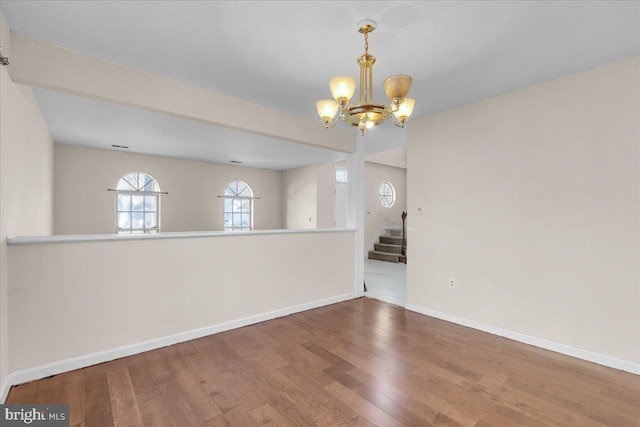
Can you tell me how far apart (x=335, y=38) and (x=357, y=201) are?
2.50 m

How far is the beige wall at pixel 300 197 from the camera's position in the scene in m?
7.26

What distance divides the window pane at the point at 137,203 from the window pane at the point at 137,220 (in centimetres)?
10

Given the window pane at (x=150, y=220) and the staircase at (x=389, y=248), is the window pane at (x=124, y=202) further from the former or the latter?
the staircase at (x=389, y=248)

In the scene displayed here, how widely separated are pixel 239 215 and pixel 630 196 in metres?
6.77

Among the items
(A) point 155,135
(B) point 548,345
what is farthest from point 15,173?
(B) point 548,345

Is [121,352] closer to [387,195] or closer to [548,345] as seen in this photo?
[548,345]

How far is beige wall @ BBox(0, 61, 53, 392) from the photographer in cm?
193

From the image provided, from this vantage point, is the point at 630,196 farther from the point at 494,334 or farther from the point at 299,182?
the point at 299,182

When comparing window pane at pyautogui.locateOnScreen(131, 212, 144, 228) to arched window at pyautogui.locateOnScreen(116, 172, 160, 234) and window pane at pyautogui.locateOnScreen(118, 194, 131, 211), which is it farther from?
window pane at pyautogui.locateOnScreen(118, 194, 131, 211)

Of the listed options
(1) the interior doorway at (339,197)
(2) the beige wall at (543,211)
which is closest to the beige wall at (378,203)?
(1) the interior doorway at (339,197)

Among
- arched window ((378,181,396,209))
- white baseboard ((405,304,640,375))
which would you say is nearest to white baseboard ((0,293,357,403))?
white baseboard ((405,304,640,375))

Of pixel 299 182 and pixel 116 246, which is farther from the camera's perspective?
pixel 299 182

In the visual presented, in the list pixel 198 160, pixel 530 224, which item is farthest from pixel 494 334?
pixel 198 160

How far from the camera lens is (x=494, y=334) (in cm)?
300
